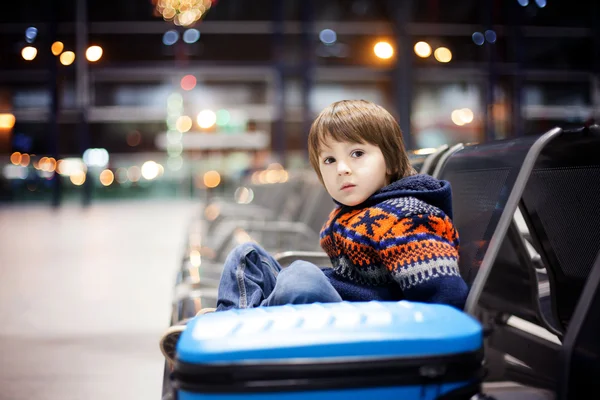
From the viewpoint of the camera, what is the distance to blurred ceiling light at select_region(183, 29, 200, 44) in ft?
45.1

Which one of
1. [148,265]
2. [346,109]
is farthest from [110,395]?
[148,265]

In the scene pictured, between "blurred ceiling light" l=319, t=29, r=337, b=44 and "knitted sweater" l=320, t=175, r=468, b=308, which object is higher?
"blurred ceiling light" l=319, t=29, r=337, b=44

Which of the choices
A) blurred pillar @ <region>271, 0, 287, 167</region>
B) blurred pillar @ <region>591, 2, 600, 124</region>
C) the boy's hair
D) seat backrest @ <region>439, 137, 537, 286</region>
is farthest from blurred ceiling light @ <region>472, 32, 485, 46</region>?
the boy's hair

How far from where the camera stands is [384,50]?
11828 millimetres

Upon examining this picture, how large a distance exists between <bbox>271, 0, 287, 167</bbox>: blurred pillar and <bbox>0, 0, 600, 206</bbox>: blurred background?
25 mm

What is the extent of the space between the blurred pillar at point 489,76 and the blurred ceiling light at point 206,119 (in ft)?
21.2

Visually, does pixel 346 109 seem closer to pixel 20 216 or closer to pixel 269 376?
pixel 269 376

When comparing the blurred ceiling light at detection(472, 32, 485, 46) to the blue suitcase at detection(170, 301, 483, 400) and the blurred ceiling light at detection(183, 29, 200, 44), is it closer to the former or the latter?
the blurred ceiling light at detection(183, 29, 200, 44)

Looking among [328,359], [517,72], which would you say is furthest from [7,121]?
[328,359]

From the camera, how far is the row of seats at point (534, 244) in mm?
1216

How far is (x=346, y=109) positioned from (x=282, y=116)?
12.3 m

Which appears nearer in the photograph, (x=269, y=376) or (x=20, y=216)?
(x=269, y=376)

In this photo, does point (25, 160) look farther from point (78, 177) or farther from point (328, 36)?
point (328, 36)

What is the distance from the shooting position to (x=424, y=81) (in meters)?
13.0
